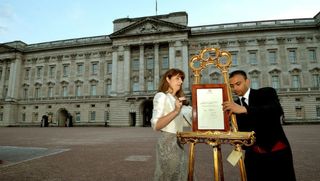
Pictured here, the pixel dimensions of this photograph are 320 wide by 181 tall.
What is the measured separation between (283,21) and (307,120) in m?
16.2

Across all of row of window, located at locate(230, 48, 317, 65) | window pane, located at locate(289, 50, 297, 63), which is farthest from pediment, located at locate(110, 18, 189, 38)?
window pane, located at locate(289, 50, 297, 63)

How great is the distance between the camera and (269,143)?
245cm

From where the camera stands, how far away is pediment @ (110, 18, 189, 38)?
35.7 m

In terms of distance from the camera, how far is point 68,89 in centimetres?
4153

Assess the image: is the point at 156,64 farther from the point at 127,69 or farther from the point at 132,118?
the point at 132,118

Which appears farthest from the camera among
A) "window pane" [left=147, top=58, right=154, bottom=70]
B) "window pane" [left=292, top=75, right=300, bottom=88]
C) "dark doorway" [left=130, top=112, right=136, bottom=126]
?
"window pane" [left=147, top=58, right=154, bottom=70]

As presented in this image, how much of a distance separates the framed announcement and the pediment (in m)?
34.2

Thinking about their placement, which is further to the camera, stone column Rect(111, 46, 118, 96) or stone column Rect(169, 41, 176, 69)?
stone column Rect(111, 46, 118, 96)

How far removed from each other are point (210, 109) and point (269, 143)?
781 mm

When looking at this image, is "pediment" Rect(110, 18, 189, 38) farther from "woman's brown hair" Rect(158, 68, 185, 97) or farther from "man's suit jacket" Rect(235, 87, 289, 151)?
"man's suit jacket" Rect(235, 87, 289, 151)

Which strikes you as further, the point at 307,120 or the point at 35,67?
the point at 35,67

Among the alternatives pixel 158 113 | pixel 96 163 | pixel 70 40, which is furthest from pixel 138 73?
pixel 158 113

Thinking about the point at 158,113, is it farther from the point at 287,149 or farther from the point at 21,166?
the point at 21,166

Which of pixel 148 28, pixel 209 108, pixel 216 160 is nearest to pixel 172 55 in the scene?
pixel 148 28
